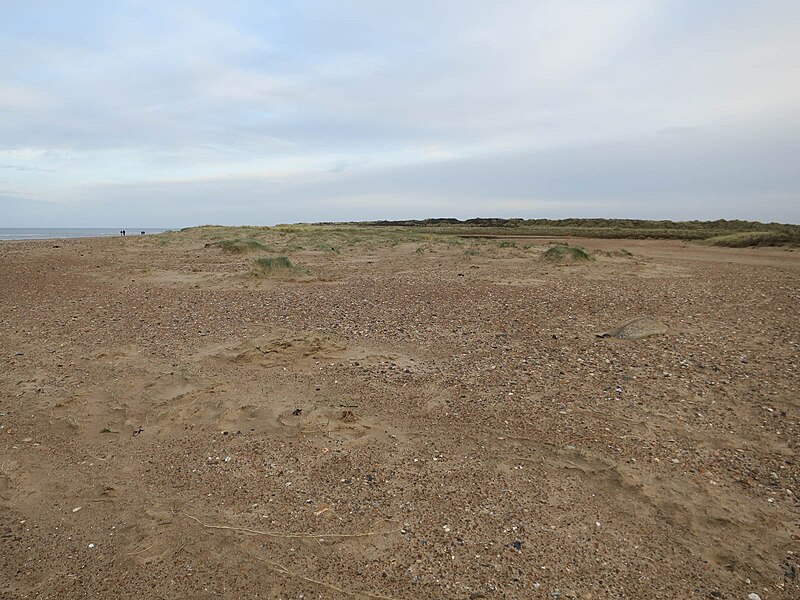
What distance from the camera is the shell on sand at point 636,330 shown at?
7.07 m

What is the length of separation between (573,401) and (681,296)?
6084mm

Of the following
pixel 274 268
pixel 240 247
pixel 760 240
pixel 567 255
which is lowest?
pixel 274 268

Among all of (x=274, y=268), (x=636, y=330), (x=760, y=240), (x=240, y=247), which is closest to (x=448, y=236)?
(x=760, y=240)

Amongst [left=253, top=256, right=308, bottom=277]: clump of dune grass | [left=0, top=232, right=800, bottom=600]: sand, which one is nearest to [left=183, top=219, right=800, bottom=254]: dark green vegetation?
[left=253, top=256, right=308, bottom=277]: clump of dune grass

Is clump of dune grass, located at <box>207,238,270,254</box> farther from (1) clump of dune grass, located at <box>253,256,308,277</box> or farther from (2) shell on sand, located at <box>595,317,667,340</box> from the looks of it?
(2) shell on sand, located at <box>595,317,667,340</box>

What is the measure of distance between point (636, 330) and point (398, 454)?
4.42 m

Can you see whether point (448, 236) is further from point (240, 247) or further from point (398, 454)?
point (398, 454)

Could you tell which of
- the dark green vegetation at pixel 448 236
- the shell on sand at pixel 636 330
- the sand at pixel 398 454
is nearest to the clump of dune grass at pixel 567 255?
the dark green vegetation at pixel 448 236

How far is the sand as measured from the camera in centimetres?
302

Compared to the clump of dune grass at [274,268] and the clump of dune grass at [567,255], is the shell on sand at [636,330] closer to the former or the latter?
the clump of dune grass at [274,268]

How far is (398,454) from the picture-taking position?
4.23 meters

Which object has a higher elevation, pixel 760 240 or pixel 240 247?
pixel 760 240

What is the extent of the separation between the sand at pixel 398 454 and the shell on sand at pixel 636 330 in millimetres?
158

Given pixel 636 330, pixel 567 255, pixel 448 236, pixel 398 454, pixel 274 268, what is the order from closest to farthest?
pixel 398 454 < pixel 636 330 < pixel 274 268 < pixel 567 255 < pixel 448 236
